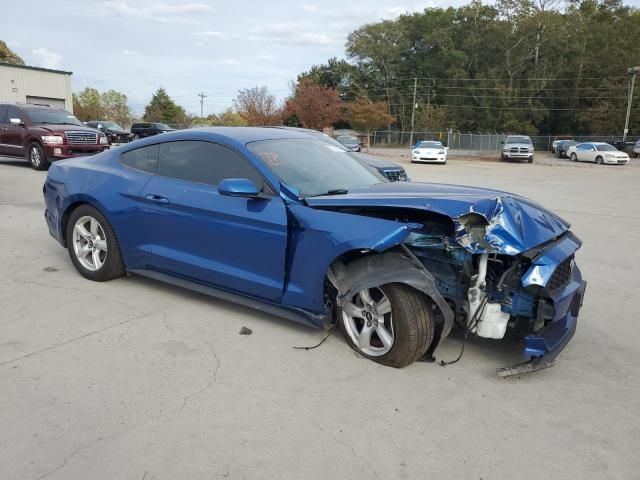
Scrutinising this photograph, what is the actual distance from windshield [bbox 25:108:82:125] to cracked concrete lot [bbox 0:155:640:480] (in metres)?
11.9

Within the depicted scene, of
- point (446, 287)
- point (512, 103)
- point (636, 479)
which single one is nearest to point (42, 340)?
point (446, 287)

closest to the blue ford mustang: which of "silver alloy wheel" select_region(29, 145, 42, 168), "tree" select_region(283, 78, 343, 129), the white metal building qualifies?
"silver alloy wheel" select_region(29, 145, 42, 168)

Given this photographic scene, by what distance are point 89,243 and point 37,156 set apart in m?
11.1

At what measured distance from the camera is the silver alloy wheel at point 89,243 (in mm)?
5004

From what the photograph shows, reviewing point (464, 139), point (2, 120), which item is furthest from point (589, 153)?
point (2, 120)

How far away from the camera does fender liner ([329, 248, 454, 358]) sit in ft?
11.1

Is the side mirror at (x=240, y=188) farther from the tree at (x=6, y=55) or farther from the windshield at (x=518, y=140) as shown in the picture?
the tree at (x=6, y=55)

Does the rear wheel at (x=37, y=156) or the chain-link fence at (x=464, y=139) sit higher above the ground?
the chain-link fence at (x=464, y=139)

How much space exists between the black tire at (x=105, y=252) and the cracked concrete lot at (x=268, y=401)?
0.27m

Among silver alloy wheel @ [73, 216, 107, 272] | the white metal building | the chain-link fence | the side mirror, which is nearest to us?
the side mirror

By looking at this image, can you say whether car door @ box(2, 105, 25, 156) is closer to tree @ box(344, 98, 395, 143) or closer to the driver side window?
the driver side window

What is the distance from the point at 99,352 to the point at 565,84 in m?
74.0

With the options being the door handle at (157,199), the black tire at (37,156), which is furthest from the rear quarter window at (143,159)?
the black tire at (37,156)

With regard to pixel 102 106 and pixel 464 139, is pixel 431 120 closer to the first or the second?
pixel 464 139
